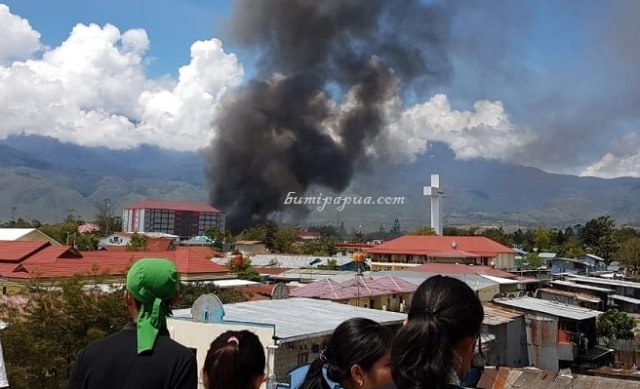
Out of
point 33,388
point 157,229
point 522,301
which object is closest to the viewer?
point 33,388

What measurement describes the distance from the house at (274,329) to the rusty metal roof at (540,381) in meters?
1.73

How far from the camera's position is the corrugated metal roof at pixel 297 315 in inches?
394

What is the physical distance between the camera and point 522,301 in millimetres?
18594

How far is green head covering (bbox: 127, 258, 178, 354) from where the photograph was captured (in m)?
2.24

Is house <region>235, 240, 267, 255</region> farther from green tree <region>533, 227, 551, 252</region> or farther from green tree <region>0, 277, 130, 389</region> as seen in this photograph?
green tree <region>0, 277, 130, 389</region>

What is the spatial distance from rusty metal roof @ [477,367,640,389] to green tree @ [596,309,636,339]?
1222cm

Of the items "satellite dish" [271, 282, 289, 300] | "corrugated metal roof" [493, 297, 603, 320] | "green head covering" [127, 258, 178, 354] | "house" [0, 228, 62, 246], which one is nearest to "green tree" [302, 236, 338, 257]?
"house" [0, 228, 62, 246]

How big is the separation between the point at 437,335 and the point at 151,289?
42.0 inches

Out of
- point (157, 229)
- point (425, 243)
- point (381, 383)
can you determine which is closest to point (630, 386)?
point (381, 383)

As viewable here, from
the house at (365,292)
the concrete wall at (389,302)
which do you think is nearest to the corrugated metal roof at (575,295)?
the house at (365,292)

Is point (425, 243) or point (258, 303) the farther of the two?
point (425, 243)

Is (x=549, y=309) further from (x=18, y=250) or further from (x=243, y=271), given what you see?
(x=18, y=250)

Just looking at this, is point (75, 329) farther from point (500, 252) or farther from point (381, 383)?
point (500, 252)

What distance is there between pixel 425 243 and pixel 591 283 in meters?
20.8
